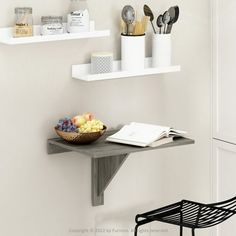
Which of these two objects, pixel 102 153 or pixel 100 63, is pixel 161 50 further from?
pixel 102 153

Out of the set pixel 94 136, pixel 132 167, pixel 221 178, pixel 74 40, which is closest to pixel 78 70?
pixel 74 40

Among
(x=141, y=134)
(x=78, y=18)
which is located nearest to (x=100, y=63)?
(x=78, y=18)

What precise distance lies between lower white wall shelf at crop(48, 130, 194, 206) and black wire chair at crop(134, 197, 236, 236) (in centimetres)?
24

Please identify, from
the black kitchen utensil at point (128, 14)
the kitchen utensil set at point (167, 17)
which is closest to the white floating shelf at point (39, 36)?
the black kitchen utensil at point (128, 14)

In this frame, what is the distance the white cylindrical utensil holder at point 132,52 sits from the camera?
9.91 ft

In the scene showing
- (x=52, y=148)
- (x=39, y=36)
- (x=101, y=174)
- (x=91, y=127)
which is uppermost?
(x=39, y=36)

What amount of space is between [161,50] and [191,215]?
2.42 ft

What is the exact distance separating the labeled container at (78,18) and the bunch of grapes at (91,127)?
1.23 ft

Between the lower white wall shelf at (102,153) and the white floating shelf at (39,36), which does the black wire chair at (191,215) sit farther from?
the white floating shelf at (39,36)

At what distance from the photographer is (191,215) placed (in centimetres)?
297

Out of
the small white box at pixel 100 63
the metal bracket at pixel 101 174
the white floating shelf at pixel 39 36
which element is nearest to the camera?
the white floating shelf at pixel 39 36

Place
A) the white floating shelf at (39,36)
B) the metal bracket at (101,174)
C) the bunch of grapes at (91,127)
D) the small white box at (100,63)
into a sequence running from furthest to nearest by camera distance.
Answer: the metal bracket at (101,174), the small white box at (100,63), the bunch of grapes at (91,127), the white floating shelf at (39,36)

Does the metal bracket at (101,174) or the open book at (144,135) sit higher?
the open book at (144,135)

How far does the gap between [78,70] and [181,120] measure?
65cm
